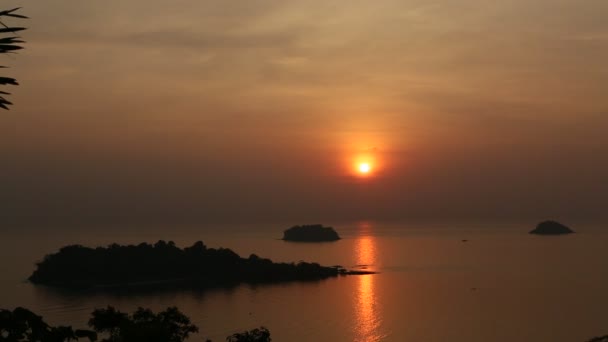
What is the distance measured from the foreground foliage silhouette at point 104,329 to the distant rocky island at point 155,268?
7928cm

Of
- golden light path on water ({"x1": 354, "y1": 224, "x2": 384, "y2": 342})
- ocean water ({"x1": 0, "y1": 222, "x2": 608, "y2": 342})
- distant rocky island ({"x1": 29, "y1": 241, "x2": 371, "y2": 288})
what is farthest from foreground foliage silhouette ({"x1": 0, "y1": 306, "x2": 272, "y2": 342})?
distant rocky island ({"x1": 29, "y1": 241, "x2": 371, "y2": 288})

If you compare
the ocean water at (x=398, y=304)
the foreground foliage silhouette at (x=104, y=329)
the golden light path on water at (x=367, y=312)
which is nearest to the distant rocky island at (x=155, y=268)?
the ocean water at (x=398, y=304)

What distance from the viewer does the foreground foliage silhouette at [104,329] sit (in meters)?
11.4

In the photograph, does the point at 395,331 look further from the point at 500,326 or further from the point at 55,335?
the point at 55,335

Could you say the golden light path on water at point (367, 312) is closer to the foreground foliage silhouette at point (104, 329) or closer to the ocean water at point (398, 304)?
the ocean water at point (398, 304)

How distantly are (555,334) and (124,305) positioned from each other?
53940 millimetres

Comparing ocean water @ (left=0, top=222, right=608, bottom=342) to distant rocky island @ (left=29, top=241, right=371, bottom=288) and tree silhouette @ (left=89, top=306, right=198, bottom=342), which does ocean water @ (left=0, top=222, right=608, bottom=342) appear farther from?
tree silhouette @ (left=89, top=306, right=198, bottom=342)

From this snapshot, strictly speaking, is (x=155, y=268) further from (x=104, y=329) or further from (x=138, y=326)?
(x=138, y=326)

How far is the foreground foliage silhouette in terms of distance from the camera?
11.4m

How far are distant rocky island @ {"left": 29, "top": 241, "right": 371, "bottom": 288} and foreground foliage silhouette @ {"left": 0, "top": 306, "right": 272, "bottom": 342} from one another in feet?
260

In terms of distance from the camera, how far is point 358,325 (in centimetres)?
7525

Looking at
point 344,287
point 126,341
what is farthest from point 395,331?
point 126,341

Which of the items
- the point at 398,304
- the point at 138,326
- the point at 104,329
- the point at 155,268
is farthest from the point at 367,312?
the point at 138,326

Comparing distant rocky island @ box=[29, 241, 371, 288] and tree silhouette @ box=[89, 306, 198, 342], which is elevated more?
distant rocky island @ box=[29, 241, 371, 288]
